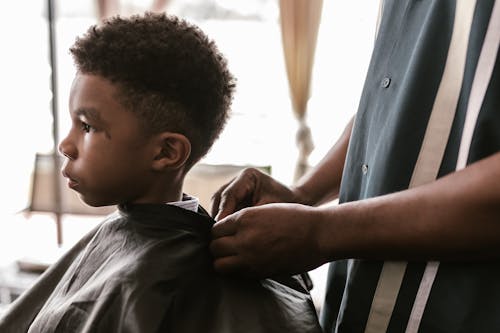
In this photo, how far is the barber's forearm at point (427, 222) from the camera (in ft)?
2.60

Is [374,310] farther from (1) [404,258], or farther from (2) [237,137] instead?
(2) [237,137]

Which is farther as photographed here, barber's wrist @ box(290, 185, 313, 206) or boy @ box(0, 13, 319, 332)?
barber's wrist @ box(290, 185, 313, 206)

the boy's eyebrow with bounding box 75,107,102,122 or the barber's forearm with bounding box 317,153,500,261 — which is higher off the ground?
the boy's eyebrow with bounding box 75,107,102,122

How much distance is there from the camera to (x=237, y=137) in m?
4.05

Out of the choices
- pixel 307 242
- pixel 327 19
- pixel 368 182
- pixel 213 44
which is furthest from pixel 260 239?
pixel 327 19

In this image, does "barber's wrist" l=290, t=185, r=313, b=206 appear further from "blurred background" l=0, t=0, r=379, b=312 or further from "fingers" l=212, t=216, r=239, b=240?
"blurred background" l=0, t=0, r=379, b=312

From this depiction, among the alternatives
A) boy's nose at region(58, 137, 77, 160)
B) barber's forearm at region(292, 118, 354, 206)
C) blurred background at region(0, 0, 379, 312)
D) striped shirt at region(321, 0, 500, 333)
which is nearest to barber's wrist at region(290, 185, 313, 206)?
barber's forearm at region(292, 118, 354, 206)

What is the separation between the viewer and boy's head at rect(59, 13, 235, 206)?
109cm

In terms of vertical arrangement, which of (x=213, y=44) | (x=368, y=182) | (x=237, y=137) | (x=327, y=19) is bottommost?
(x=237, y=137)

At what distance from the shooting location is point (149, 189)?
1188 mm

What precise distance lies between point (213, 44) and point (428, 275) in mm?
644

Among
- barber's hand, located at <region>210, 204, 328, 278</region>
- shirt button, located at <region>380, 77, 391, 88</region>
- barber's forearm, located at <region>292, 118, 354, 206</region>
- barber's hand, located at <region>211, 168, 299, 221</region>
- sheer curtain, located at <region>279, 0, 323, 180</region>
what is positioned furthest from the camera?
sheer curtain, located at <region>279, 0, 323, 180</region>

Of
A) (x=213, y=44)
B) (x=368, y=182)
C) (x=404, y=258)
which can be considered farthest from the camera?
(x=213, y=44)

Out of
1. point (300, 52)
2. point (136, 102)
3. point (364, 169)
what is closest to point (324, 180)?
point (364, 169)
